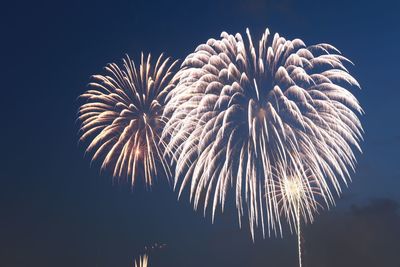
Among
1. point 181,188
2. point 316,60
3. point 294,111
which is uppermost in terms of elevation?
point 316,60

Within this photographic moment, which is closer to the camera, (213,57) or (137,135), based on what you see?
(213,57)

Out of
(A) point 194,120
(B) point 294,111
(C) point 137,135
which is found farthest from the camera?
(C) point 137,135

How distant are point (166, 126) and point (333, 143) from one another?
42.0 feet

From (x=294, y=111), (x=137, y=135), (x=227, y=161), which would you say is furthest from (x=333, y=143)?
(x=137, y=135)

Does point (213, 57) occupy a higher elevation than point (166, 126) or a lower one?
higher

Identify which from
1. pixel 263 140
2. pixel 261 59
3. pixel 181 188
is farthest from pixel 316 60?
pixel 181 188

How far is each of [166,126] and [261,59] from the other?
29.8ft

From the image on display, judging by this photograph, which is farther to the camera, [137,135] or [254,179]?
[137,135]

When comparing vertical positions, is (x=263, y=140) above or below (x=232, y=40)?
below

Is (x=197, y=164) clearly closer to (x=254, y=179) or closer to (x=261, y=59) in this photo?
(x=254, y=179)

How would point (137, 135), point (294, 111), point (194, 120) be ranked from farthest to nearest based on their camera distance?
point (137, 135) → point (194, 120) → point (294, 111)

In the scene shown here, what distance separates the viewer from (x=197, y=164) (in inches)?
1841

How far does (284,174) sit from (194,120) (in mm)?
8076

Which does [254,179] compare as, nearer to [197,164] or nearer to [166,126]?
[197,164]
